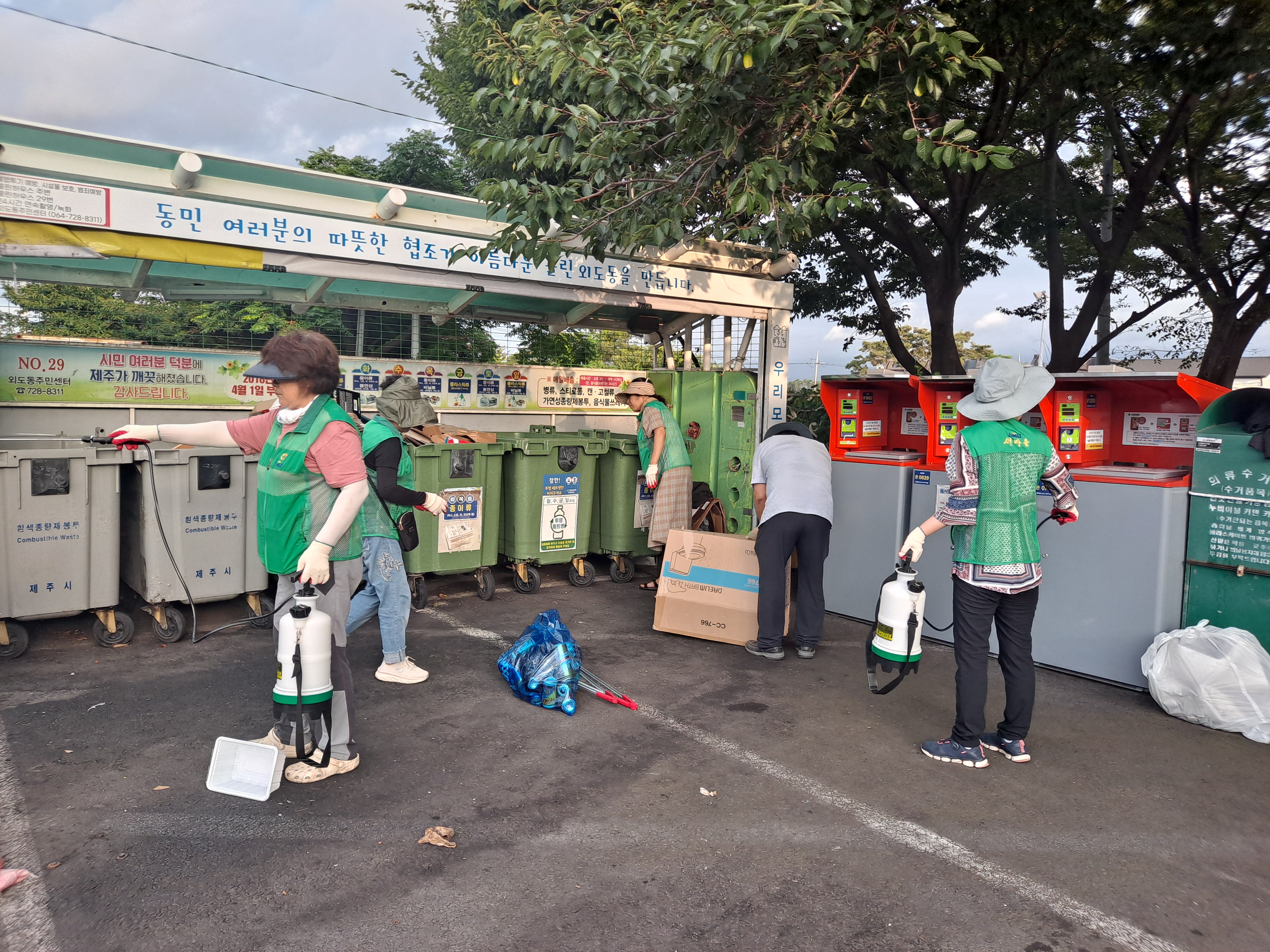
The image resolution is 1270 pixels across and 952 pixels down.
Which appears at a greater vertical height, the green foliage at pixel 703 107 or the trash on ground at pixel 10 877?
the green foliage at pixel 703 107

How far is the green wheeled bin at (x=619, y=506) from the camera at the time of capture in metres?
7.60

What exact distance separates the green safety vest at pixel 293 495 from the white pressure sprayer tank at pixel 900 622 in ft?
8.07

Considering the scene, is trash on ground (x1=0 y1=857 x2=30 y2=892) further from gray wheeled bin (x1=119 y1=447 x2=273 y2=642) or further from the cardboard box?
the cardboard box

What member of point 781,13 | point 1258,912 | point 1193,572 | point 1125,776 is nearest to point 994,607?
point 1125,776

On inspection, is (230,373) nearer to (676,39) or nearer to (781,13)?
(676,39)

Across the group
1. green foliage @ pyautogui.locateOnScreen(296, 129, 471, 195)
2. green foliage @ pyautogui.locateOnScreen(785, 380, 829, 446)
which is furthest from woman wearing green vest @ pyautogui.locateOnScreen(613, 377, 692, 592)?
green foliage @ pyautogui.locateOnScreen(296, 129, 471, 195)

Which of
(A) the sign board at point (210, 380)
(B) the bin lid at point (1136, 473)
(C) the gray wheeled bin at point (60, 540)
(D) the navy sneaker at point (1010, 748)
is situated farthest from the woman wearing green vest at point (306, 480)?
(B) the bin lid at point (1136, 473)

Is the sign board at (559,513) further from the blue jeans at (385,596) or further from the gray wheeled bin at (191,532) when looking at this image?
the blue jeans at (385,596)

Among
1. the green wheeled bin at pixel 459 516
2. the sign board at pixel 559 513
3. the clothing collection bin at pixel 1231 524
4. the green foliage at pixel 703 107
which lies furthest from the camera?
the sign board at pixel 559 513

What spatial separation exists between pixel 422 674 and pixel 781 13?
4.38m

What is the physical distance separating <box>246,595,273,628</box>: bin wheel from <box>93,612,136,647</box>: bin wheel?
0.74 m

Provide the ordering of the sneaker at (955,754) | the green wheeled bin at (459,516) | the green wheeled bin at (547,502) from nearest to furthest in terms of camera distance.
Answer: the sneaker at (955,754) < the green wheeled bin at (459,516) < the green wheeled bin at (547,502)

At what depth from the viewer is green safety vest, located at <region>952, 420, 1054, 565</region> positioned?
3.81 metres

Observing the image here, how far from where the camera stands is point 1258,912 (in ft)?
9.31
